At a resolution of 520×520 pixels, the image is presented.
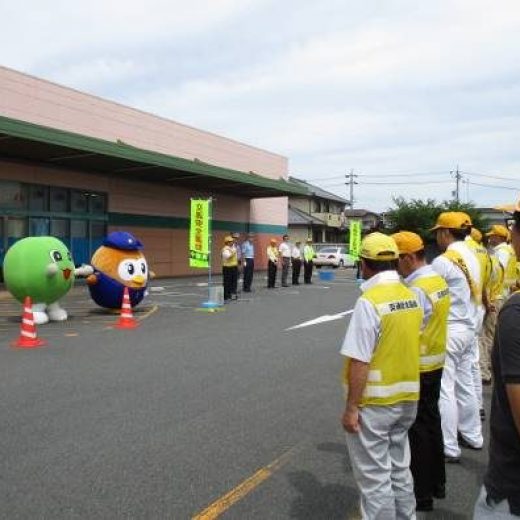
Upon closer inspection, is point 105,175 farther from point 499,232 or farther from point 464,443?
point 464,443

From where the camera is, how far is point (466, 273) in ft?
18.2

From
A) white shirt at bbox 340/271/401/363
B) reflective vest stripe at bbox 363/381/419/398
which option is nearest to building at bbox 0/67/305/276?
white shirt at bbox 340/271/401/363

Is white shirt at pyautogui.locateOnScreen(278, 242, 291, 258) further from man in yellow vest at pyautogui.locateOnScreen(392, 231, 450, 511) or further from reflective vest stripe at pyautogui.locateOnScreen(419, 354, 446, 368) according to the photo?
reflective vest stripe at pyautogui.locateOnScreen(419, 354, 446, 368)

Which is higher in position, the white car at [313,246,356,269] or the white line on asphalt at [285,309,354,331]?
the white car at [313,246,356,269]

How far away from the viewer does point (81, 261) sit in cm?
2498

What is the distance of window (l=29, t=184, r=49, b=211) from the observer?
2273 cm

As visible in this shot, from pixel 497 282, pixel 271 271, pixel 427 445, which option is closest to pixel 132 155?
pixel 271 271

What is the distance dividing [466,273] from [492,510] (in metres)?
3.49

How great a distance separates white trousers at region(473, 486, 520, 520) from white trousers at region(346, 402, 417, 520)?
124 cm

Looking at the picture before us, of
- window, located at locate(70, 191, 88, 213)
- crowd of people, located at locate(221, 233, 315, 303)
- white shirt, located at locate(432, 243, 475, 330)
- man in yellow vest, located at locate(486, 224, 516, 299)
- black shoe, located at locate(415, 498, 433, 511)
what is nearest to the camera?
black shoe, located at locate(415, 498, 433, 511)

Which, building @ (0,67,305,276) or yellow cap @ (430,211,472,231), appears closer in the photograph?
yellow cap @ (430,211,472,231)

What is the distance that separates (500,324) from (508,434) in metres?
0.40

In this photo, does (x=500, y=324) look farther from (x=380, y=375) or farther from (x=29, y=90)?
(x=29, y=90)

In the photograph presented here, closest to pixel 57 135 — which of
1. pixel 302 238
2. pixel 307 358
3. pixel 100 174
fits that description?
pixel 100 174
